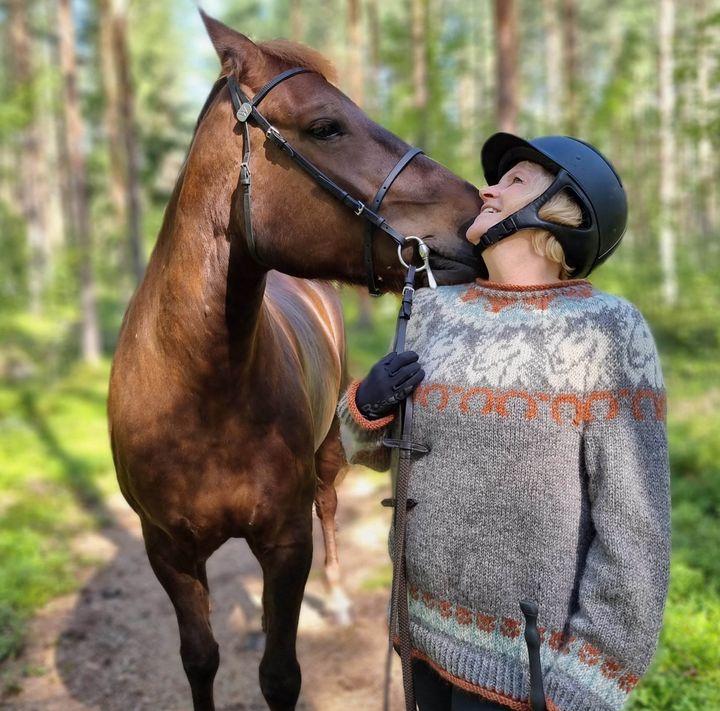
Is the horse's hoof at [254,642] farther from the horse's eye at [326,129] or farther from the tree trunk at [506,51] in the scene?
the tree trunk at [506,51]

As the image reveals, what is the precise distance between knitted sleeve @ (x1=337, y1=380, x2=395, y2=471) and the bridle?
1.27 ft

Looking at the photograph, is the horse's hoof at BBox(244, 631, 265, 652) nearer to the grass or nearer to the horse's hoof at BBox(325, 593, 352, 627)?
the horse's hoof at BBox(325, 593, 352, 627)

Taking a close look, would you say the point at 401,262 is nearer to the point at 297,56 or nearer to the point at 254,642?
the point at 297,56

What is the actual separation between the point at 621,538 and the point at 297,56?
172 centimetres

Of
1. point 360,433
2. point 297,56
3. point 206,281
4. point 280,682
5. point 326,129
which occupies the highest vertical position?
point 297,56

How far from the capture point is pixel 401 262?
2.10 metres

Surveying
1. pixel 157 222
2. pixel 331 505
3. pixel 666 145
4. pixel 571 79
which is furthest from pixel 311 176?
pixel 157 222

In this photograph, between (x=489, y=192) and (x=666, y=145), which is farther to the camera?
(x=666, y=145)

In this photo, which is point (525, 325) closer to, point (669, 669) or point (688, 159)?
point (669, 669)

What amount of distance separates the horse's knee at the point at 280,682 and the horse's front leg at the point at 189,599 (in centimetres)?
20

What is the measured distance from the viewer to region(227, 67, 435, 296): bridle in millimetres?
2119

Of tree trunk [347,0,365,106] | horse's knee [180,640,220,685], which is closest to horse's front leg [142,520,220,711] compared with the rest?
horse's knee [180,640,220,685]

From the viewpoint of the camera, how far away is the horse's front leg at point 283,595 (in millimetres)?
2895

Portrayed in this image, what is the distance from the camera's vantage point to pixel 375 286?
7.37ft
